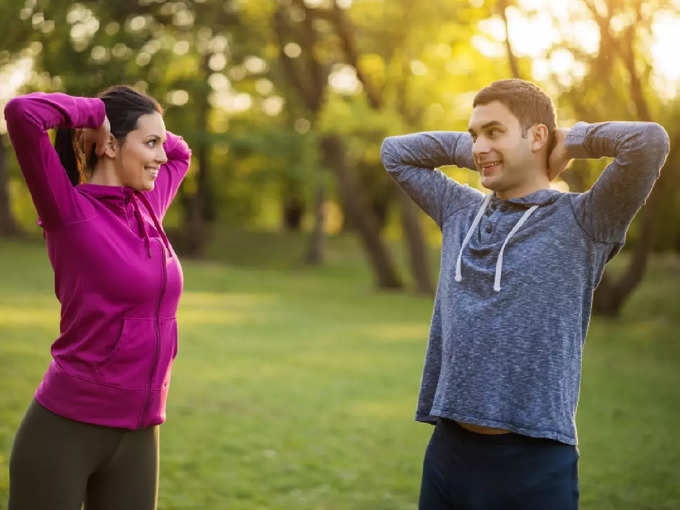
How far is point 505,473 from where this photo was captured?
7.22 ft

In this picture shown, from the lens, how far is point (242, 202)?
152 feet

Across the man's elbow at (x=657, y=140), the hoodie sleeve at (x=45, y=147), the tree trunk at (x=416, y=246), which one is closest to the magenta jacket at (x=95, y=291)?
the hoodie sleeve at (x=45, y=147)

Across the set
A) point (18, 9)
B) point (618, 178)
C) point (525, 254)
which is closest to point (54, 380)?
point (525, 254)

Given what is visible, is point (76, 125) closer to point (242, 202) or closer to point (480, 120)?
point (480, 120)

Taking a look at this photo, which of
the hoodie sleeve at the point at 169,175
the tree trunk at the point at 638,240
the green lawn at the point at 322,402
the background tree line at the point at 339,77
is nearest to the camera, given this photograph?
the hoodie sleeve at the point at 169,175

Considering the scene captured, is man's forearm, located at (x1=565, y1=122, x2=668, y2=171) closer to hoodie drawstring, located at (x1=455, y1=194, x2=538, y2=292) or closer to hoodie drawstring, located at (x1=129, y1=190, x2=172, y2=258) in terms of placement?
hoodie drawstring, located at (x1=455, y1=194, x2=538, y2=292)

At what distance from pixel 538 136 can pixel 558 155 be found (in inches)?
3.4

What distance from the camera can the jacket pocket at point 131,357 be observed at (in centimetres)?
241

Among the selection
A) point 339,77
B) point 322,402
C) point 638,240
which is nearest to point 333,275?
point 339,77

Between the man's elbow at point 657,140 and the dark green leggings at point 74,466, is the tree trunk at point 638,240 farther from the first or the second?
the dark green leggings at point 74,466

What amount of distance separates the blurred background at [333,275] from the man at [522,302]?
81.6 inches

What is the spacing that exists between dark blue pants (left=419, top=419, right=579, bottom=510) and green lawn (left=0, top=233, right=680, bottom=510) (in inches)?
116

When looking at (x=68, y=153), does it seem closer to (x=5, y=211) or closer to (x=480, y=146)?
(x=480, y=146)

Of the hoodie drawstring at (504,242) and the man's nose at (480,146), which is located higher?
the man's nose at (480,146)
